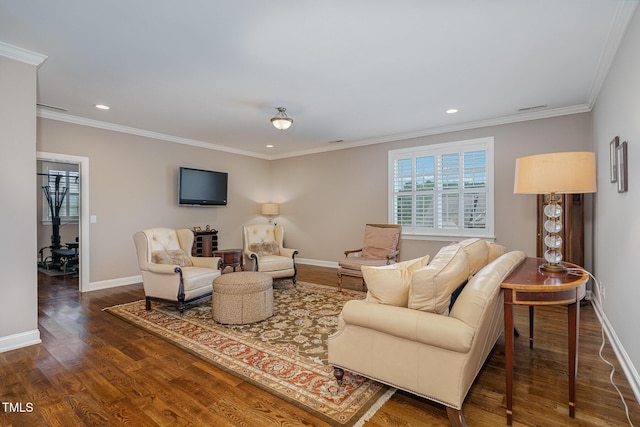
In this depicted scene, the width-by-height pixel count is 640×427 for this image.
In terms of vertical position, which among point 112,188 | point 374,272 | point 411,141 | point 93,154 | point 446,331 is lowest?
point 446,331

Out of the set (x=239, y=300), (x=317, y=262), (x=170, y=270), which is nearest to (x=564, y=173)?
(x=239, y=300)

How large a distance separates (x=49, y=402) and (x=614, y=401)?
3575mm

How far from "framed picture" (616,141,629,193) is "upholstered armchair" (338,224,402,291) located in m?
2.77

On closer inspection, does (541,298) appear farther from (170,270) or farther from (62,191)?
(62,191)

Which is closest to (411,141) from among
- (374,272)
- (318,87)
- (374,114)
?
(374,114)

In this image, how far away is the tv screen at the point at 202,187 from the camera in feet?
19.4

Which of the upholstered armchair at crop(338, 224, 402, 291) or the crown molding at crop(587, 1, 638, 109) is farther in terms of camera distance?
the upholstered armchair at crop(338, 224, 402, 291)

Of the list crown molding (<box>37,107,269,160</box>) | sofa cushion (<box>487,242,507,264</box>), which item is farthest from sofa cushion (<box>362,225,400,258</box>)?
crown molding (<box>37,107,269,160</box>)

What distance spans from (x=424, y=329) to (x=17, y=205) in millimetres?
3507

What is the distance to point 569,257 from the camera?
3977 millimetres

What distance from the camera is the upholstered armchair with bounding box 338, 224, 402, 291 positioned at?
4.67m

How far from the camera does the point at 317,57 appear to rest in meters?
2.94

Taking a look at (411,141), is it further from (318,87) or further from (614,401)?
(614,401)

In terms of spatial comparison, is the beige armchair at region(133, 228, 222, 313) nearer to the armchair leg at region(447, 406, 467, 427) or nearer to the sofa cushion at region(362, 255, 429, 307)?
the sofa cushion at region(362, 255, 429, 307)
